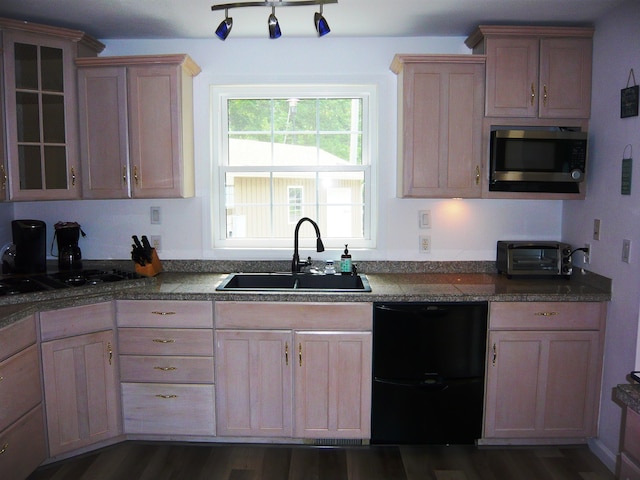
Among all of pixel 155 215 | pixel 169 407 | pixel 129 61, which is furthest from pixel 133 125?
pixel 169 407

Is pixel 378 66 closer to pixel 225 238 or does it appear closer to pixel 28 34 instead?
pixel 225 238

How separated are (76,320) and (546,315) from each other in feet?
8.23

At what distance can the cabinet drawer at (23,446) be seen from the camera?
2.11m

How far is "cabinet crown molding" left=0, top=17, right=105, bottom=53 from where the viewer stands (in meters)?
2.60

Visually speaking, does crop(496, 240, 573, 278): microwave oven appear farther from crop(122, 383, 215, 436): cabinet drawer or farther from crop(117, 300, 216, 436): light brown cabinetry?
crop(122, 383, 215, 436): cabinet drawer

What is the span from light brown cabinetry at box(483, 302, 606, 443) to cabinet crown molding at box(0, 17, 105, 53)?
282 cm

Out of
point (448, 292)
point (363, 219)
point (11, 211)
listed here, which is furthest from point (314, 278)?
point (11, 211)

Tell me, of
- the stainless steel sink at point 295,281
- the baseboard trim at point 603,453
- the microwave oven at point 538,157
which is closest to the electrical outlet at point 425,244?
the stainless steel sink at point 295,281

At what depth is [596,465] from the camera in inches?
101

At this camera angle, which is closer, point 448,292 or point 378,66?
point 448,292

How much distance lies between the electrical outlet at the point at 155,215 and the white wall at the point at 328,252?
3 centimetres

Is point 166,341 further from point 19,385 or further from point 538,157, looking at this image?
point 538,157

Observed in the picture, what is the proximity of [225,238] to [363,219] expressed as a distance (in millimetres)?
963

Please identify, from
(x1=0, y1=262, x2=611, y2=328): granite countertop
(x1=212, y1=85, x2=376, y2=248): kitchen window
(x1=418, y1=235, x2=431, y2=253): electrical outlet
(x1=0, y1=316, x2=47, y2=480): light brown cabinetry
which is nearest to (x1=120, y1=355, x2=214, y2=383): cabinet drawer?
(x1=0, y1=262, x2=611, y2=328): granite countertop
